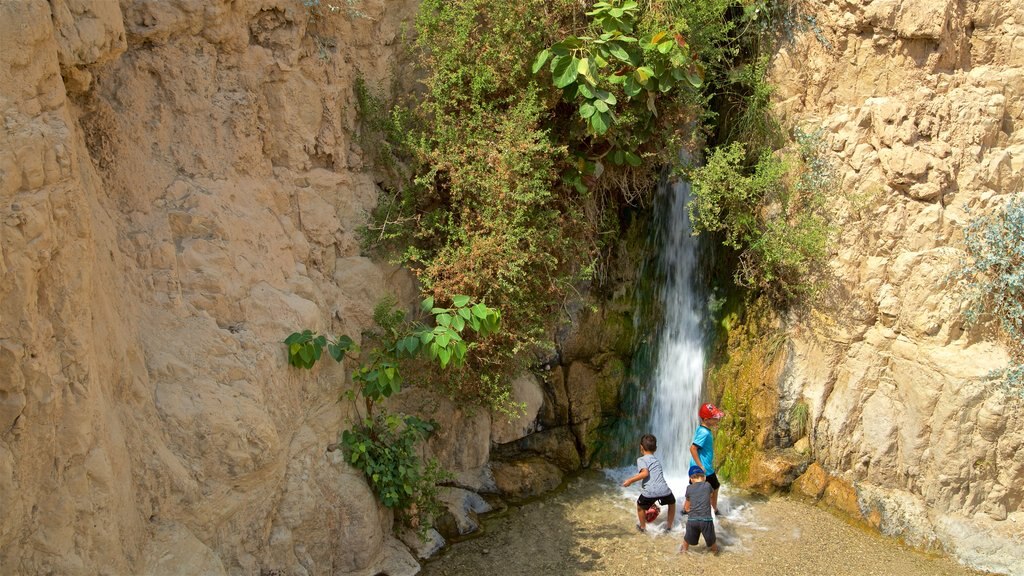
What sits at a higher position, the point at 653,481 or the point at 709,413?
the point at 709,413

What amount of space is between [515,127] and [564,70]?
22.9 inches

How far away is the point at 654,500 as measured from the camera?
6527 millimetres

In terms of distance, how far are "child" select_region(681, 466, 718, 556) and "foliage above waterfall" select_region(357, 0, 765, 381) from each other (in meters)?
1.69

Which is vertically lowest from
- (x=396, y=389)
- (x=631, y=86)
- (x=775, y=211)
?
(x=396, y=389)

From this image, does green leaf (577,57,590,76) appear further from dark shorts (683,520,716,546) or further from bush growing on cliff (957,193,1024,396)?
dark shorts (683,520,716,546)

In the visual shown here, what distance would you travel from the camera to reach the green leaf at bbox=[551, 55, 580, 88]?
6508mm

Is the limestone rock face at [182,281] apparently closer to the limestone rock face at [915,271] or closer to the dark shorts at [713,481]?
the dark shorts at [713,481]

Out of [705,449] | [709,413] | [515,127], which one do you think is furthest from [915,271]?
[515,127]

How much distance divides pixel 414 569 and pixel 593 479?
2.10 m

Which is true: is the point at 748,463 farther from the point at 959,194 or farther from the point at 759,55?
the point at 759,55

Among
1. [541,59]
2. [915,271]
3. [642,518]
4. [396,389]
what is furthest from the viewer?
[915,271]

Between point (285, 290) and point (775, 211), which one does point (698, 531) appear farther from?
point (285, 290)

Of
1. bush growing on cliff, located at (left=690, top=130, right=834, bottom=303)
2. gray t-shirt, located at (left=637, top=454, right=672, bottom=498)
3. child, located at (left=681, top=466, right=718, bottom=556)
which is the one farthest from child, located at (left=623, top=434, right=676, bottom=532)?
bush growing on cliff, located at (left=690, top=130, right=834, bottom=303)

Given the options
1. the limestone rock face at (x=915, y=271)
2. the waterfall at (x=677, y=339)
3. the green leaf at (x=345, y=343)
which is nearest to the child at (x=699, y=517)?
the limestone rock face at (x=915, y=271)
